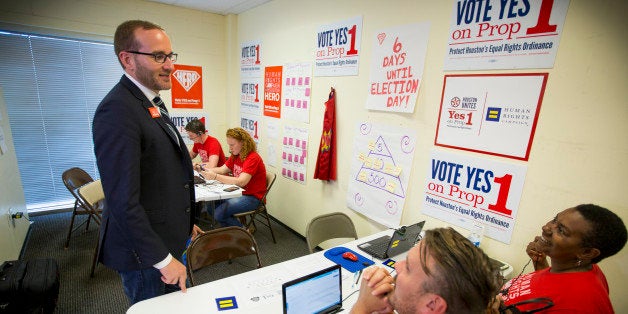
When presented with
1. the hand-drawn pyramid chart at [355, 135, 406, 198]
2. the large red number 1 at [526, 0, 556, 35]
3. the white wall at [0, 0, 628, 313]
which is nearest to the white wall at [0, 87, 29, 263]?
the white wall at [0, 0, 628, 313]

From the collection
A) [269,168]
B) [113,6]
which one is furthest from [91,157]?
[269,168]

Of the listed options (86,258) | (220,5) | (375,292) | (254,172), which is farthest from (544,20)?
(86,258)

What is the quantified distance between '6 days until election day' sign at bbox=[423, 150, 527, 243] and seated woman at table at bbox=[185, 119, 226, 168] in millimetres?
2519

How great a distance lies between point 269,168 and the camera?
Result: 3.88m

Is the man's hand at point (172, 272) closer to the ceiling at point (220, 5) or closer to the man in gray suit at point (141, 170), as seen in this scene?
the man in gray suit at point (141, 170)

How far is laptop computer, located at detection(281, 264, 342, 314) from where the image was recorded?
1.10 m

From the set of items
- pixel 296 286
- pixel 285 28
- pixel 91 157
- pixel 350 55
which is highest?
pixel 285 28

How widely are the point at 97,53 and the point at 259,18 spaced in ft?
7.10

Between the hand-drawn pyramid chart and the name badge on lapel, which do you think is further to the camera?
the hand-drawn pyramid chart

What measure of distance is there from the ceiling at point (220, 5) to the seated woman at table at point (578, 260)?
143 inches

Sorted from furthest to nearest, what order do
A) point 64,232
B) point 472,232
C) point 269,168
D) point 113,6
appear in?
1. point 269,168
2. point 113,6
3. point 64,232
4. point 472,232

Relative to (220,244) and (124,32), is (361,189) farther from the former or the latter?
(124,32)

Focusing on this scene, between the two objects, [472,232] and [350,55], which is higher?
[350,55]

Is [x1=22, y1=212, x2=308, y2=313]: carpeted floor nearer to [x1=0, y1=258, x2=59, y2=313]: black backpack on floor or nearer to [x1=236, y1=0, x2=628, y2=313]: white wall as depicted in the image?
[x1=0, y1=258, x2=59, y2=313]: black backpack on floor
